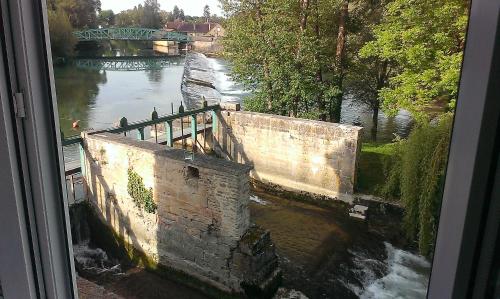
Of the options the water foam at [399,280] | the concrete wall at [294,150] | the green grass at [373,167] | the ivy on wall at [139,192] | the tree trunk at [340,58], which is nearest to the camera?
the water foam at [399,280]

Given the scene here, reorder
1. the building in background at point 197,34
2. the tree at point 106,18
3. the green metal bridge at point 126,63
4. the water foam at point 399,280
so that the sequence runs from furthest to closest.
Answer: the building in background at point 197,34, the green metal bridge at point 126,63, the tree at point 106,18, the water foam at point 399,280

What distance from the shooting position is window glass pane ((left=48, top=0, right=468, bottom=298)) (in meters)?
5.89

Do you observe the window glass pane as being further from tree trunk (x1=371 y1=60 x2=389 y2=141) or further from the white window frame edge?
the white window frame edge

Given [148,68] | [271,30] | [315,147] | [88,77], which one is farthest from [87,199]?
[148,68]

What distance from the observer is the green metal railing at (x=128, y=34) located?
1819cm

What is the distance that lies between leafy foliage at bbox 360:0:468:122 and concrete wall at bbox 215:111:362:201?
1236 mm

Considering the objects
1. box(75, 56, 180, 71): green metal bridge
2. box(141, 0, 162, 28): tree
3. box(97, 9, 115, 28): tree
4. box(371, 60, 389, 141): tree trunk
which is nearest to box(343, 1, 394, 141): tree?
box(371, 60, 389, 141): tree trunk

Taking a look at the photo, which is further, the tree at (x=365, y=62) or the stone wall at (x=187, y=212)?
the tree at (x=365, y=62)

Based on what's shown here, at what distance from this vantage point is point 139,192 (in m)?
6.59

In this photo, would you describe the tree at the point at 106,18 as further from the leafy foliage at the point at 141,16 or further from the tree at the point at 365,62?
the tree at the point at 365,62

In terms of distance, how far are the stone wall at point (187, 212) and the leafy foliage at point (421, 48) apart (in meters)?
3.83

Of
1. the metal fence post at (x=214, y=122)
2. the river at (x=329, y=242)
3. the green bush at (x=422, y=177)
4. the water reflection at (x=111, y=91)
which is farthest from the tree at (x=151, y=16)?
the green bush at (x=422, y=177)

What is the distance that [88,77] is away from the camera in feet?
65.2

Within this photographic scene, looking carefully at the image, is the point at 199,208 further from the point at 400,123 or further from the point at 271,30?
the point at 400,123
